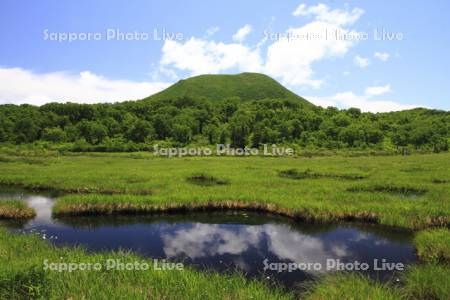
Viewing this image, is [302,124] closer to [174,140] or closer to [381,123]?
[381,123]

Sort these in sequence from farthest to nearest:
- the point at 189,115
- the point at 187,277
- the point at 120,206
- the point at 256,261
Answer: the point at 189,115, the point at 120,206, the point at 256,261, the point at 187,277

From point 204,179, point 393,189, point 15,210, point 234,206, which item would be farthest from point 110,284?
point 204,179

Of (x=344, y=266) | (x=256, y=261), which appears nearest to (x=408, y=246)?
(x=344, y=266)

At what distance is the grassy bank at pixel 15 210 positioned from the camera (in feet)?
84.0

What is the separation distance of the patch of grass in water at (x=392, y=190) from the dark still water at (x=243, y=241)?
11.2 meters

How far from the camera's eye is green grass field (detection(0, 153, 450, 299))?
1186 cm

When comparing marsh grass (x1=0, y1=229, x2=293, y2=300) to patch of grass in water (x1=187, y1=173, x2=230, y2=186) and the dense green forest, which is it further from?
the dense green forest

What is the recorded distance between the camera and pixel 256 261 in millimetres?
18156

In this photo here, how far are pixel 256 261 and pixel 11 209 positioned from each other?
17900mm

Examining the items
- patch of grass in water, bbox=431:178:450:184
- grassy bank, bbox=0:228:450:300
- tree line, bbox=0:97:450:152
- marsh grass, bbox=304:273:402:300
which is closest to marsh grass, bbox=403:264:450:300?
grassy bank, bbox=0:228:450:300

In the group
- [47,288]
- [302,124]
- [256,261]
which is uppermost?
[302,124]

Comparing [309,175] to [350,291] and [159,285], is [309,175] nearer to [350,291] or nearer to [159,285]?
[350,291]

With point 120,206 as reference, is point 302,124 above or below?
above

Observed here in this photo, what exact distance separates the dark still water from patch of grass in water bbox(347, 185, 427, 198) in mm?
11192
